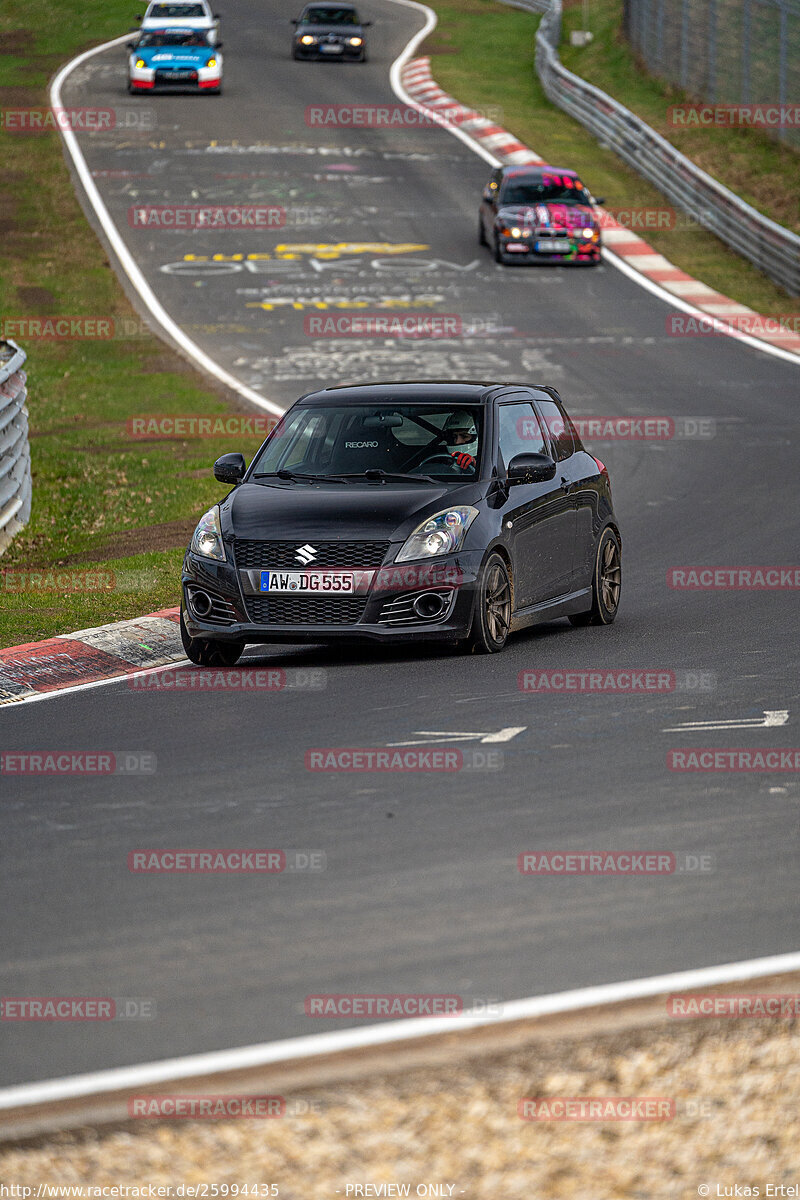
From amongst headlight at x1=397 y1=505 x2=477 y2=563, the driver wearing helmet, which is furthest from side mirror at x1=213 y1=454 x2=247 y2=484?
headlight at x1=397 y1=505 x2=477 y2=563

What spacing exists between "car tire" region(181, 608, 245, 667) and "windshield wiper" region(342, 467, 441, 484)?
129 centimetres

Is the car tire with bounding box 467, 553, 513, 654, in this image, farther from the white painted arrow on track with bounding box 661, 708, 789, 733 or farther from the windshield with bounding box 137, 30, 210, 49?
the windshield with bounding box 137, 30, 210, 49

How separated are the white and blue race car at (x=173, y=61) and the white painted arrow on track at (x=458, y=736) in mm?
38706

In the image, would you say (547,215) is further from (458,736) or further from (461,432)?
(458,736)

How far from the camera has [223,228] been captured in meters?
34.2

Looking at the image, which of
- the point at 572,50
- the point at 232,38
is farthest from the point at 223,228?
the point at 232,38

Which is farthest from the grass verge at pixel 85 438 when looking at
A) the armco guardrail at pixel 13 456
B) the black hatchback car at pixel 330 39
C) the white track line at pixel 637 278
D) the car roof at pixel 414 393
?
the black hatchback car at pixel 330 39

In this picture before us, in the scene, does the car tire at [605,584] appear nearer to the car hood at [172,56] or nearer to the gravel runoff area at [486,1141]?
the gravel runoff area at [486,1141]

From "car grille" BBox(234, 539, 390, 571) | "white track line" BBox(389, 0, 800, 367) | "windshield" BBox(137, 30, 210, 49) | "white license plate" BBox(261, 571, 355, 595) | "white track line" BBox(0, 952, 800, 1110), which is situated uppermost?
"white track line" BBox(0, 952, 800, 1110)

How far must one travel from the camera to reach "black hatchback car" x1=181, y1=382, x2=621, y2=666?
1017 centimetres

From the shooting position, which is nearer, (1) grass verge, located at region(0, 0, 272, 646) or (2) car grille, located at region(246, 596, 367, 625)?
(2) car grille, located at region(246, 596, 367, 625)

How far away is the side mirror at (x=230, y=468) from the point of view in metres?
11.1

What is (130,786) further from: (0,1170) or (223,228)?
(223,228)

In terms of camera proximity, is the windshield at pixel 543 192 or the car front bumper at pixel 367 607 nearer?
the car front bumper at pixel 367 607
